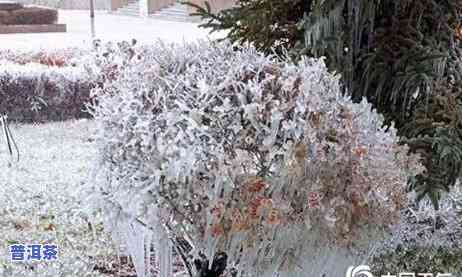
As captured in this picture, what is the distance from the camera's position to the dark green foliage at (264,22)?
7.69ft

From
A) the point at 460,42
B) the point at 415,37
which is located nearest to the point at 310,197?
the point at 415,37

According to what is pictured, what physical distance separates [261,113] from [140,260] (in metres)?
0.51

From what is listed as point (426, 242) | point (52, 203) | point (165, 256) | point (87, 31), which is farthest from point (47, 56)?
point (165, 256)

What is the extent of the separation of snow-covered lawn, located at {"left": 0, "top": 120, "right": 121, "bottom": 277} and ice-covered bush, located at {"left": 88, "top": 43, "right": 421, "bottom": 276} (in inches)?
8.0

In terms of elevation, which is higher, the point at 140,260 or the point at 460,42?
the point at 460,42

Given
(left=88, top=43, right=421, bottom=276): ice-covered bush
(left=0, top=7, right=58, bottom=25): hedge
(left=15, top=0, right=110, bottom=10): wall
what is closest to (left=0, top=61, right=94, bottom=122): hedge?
(left=0, top=7, right=58, bottom=25): hedge

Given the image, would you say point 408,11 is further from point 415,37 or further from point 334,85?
point 334,85

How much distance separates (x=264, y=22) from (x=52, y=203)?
46.6 inches

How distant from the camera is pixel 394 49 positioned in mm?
2289

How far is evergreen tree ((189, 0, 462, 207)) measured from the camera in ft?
7.02

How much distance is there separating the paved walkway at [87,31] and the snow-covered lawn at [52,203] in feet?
4.68

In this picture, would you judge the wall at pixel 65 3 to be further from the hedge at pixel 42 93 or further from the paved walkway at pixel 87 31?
the hedge at pixel 42 93

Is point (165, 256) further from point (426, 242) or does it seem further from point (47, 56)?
point (47, 56)

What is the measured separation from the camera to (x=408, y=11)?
2.32 metres
